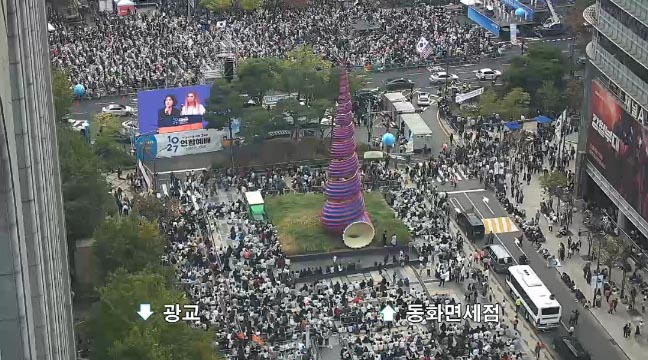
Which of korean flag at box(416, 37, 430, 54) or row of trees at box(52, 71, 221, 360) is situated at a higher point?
korean flag at box(416, 37, 430, 54)

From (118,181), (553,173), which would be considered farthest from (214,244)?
(553,173)

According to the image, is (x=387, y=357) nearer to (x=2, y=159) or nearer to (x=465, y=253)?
(x=465, y=253)

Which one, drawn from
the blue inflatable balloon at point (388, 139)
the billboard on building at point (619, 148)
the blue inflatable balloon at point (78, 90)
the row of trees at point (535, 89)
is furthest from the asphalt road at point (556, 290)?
the blue inflatable balloon at point (78, 90)

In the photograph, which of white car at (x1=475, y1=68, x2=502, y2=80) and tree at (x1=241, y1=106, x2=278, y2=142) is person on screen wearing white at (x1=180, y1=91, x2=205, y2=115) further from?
white car at (x1=475, y1=68, x2=502, y2=80)

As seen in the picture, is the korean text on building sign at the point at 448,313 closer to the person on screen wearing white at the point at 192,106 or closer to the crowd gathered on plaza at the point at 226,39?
the person on screen wearing white at the point at 192,106

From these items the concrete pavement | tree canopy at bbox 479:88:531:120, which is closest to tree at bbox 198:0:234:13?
tree canopy at bbox 479:88:531:120
